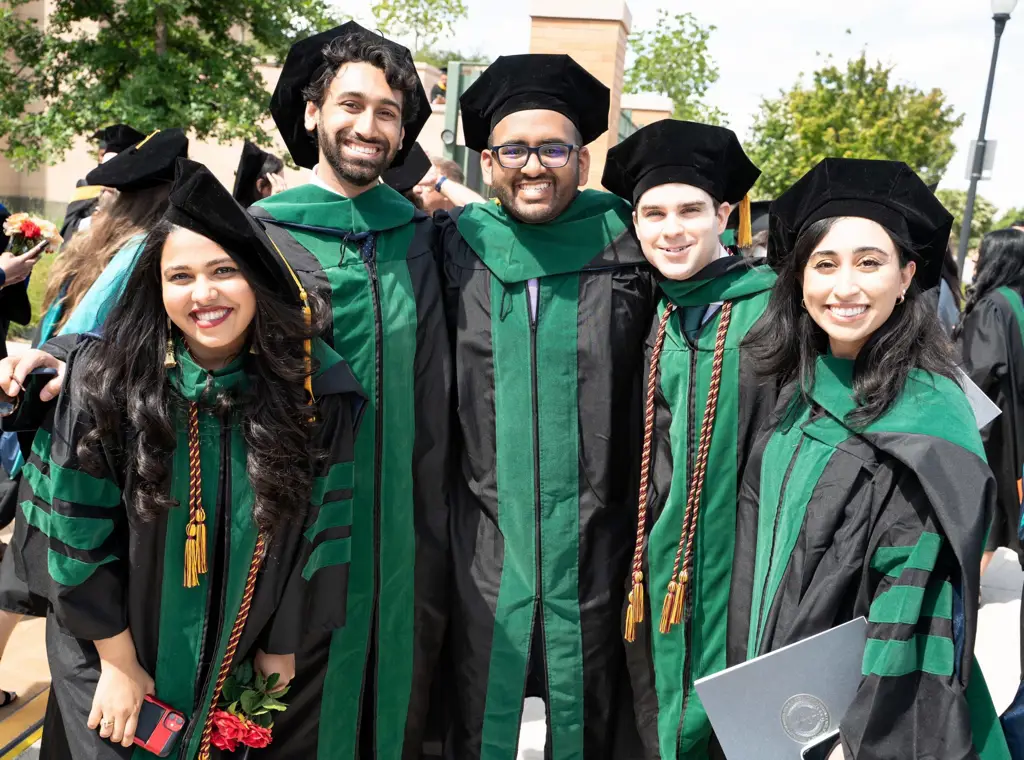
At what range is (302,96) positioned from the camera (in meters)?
2.96

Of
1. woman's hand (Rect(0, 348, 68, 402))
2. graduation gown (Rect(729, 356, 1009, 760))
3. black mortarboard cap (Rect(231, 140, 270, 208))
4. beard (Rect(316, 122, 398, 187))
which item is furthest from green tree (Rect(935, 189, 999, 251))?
woman's hand (Rect(0, 348, 68, 402))

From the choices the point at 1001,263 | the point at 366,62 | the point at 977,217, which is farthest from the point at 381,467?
the point at 977,217

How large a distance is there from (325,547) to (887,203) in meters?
1.58

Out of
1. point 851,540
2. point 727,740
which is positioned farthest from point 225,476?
→ point 851,540

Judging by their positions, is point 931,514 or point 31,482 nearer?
point 931,514

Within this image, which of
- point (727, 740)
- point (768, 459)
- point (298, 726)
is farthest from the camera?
point (298, 726)

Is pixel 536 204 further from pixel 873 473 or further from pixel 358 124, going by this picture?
pixel 873 473

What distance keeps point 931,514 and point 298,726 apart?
5.72 ft

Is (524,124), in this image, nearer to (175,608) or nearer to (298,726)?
(175,608)

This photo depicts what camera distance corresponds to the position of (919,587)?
1972 millimetres

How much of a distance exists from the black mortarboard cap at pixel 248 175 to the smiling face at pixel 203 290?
7.05 feet

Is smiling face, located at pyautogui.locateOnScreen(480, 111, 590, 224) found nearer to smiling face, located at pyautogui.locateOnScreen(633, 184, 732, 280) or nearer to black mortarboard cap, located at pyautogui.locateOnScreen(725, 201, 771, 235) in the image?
smiling face, located at pyautogui.locateOnScreen(633, 184, 732, 280)

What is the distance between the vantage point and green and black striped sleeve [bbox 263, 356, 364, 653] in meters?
2.32

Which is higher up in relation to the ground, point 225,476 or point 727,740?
point 225,476
